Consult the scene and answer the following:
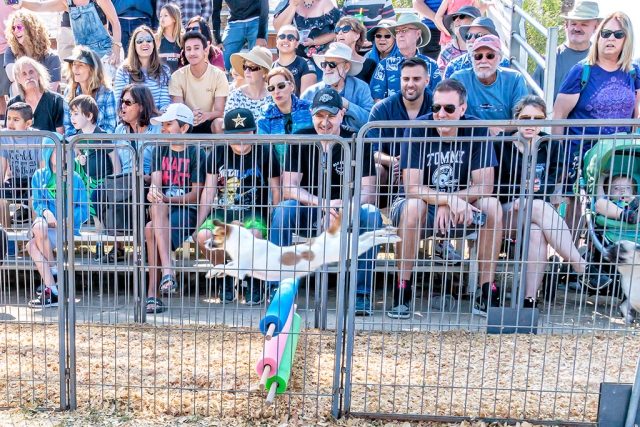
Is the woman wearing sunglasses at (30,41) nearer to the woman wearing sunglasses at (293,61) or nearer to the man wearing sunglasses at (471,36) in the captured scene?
the woman wearing sunglasses at (293,61)

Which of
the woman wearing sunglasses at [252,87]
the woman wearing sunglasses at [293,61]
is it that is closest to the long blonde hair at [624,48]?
the woman wearing sunglasses at [293,61]

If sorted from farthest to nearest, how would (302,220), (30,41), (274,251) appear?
(30,41)
(302,220)
(274,251)

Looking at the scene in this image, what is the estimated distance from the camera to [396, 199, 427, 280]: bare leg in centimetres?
370

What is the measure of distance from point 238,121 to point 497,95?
218cm

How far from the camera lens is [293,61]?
685 centimetres

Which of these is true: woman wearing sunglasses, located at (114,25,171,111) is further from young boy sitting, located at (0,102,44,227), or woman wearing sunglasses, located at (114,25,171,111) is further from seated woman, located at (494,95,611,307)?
seated woman, located at (494,95,611,307)

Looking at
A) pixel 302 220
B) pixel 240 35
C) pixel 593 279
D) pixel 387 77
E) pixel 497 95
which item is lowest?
pixel 593 279

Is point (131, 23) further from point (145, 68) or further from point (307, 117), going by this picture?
point (307, 117)

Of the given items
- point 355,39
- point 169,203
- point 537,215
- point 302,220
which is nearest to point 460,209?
point 537,215

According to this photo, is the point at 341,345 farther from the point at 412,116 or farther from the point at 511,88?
the point at 511,88

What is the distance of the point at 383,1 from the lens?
7.86m

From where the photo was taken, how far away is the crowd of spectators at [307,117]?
3791 mm

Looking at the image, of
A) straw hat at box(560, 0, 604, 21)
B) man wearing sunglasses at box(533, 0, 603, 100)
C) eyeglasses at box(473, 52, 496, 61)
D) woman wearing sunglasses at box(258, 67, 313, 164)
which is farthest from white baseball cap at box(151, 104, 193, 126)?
straw hat at box(560, 0, 604, 21)

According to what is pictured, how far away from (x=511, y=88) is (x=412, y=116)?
936 millimetres
